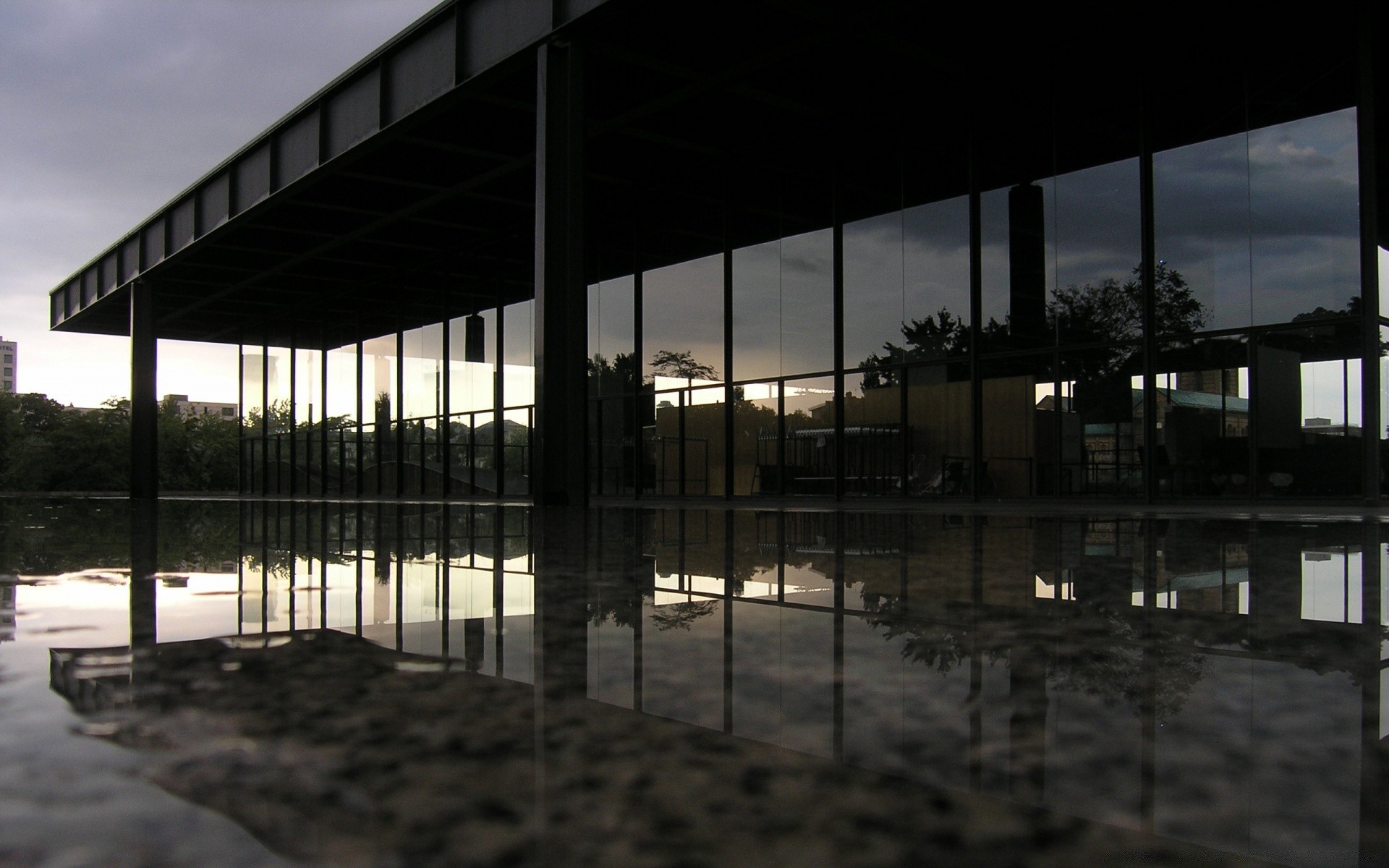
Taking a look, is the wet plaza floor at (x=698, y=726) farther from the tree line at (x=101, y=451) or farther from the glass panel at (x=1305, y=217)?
the tree line at (x=101, y=451)

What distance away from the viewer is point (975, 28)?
1133 cm

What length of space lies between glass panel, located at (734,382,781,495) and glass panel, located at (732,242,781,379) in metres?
0.35

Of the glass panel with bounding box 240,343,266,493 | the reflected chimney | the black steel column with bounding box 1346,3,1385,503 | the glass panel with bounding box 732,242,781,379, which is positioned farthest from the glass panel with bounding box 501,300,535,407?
the black steel column with bounding box 1346,3,1385,503

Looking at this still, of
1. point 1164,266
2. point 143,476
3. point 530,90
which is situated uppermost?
point 530,90

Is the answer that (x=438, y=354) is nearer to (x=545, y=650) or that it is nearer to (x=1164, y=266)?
(x=1164, y=266)

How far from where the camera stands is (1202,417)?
40.5 ft

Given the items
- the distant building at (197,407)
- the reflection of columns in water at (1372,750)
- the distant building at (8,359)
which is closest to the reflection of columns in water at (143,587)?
the reflection of columns in water at (1372,750)

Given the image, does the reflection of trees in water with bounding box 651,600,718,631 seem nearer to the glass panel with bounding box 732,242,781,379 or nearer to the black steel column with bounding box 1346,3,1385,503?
the black steel column with bounding box 1346,3,1385,503

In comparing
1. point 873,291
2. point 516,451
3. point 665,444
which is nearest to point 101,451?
point 516,451

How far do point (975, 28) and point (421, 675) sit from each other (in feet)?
40.0

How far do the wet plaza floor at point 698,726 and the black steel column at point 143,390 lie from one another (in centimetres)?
2215

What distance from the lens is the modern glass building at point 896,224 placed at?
11.0m

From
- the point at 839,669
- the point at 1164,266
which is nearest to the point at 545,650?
the point at 839,669

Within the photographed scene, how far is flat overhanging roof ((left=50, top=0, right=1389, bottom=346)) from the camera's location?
11172 millimetres
